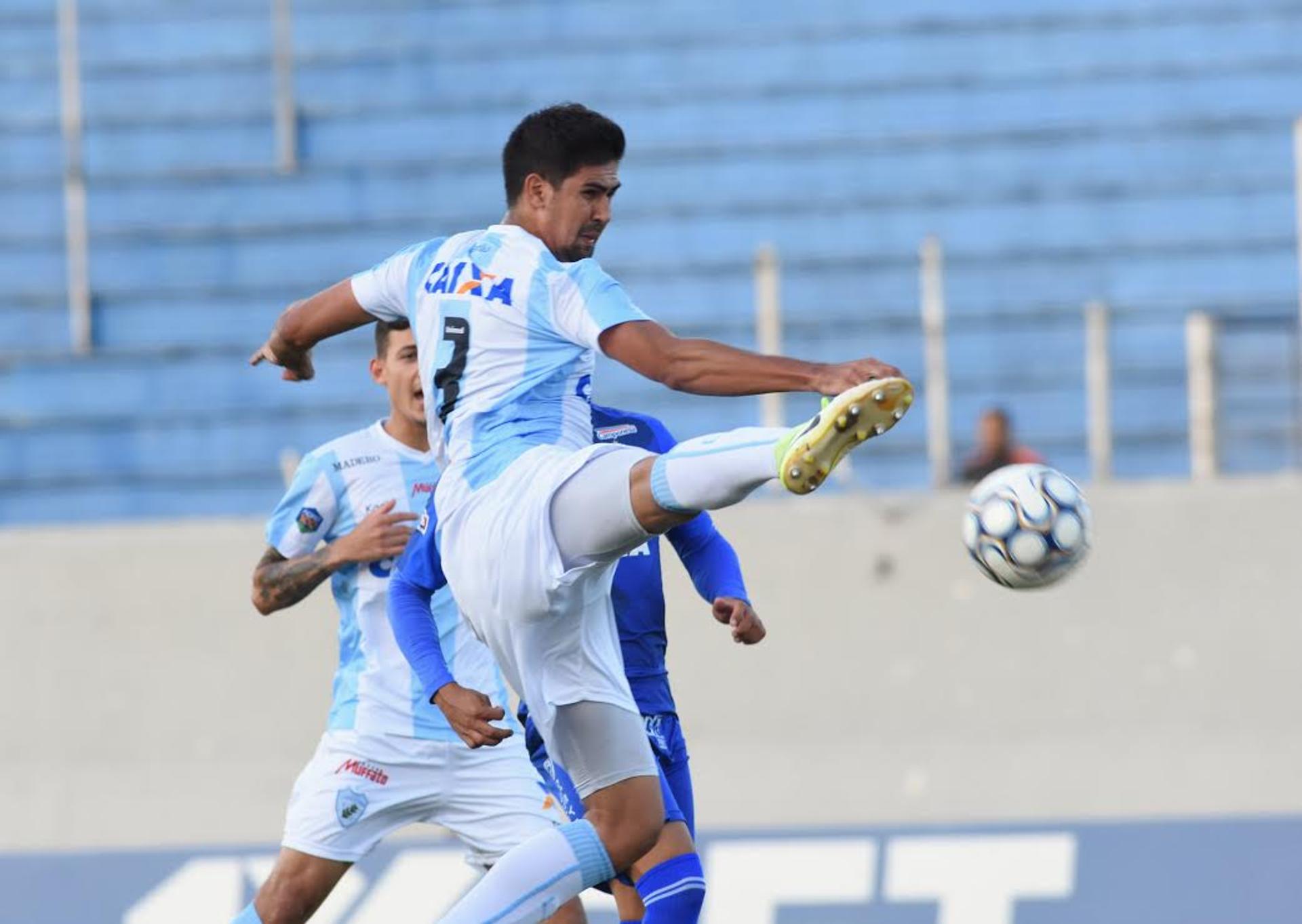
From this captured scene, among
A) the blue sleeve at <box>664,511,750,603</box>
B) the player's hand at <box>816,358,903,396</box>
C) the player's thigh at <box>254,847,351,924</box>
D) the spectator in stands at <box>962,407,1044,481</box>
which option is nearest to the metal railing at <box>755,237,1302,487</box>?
the spectator in stands at <box>962,407,1044,481</box>

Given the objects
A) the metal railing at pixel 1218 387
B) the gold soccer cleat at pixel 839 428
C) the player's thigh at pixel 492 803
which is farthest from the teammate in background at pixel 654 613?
the metal railing at pixel 1218 387

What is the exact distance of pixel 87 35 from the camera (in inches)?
574

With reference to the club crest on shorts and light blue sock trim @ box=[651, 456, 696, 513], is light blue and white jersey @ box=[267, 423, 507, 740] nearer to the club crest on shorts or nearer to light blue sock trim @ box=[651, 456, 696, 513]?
the club crest on shorts

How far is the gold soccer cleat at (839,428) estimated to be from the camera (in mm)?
3650

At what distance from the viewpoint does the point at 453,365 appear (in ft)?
14.8

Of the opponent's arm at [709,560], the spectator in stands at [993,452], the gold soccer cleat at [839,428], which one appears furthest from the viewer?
the spectator in stands at [993,452]

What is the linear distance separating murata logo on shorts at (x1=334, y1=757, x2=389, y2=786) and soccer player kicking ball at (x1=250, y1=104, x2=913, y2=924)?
2.71ft

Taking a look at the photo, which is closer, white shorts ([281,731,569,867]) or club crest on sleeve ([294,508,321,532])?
white shorts ([281,731,569,867])

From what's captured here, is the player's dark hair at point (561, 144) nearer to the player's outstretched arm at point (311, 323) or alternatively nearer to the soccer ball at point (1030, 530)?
the player's outstretched arm at point (311, 323)

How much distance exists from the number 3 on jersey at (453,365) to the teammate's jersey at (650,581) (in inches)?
24.8

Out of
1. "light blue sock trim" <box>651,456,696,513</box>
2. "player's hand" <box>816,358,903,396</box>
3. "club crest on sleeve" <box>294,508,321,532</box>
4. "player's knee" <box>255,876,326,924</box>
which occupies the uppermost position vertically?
"player's hand" <box>816,358,903,396</box>

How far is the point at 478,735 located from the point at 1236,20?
10.3 meters

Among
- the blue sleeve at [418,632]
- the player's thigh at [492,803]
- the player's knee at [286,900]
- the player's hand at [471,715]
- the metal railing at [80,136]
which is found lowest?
the player's knee at [286,900]

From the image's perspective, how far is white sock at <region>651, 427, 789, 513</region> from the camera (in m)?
3.89
